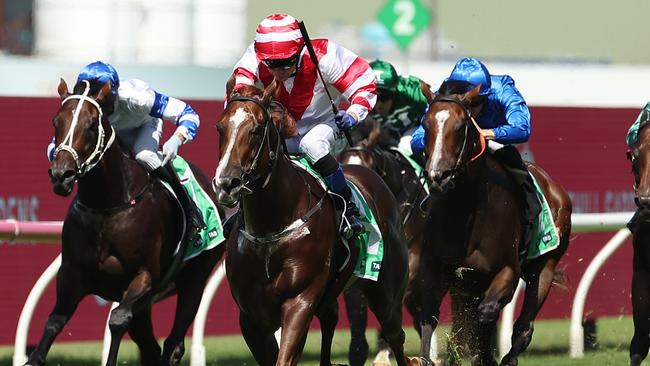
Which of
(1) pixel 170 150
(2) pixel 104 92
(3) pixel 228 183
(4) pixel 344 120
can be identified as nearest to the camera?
(3) pixel 228 183

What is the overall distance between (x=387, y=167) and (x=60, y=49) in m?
10.1

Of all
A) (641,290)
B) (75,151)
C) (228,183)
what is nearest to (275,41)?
(228,183)

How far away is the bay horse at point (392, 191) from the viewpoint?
8938mm

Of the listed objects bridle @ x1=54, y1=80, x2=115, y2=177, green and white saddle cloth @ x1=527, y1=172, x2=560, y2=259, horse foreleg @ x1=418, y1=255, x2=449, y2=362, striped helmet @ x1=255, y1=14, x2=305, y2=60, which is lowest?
horse foreleg @ x1=418, y1=255, x2=449, y2=362

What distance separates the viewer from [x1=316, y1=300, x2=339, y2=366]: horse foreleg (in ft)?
23.7

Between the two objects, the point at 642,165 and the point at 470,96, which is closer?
the point at 642,165

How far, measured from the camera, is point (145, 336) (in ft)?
27.1

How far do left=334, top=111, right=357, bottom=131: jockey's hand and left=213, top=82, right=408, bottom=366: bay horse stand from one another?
0.72 ft

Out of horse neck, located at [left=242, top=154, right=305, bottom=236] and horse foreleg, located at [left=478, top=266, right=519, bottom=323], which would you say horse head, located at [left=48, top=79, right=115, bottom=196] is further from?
horse foreleg, located at [left=478, top=266, right=519, bottom=323]

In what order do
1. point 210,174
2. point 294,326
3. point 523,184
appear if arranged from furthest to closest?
point 210,174 < point 523,184 < point 294,326

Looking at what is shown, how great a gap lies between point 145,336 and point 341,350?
309 cm

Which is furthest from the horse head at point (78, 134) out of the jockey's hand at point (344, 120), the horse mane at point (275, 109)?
the jockey's hand at point (344, 120)

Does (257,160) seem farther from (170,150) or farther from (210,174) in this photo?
(210,174)

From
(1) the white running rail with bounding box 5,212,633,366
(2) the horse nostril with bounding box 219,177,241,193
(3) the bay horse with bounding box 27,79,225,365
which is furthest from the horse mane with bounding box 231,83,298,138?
(1) the white running rail with bounding box 5,212,633,366
